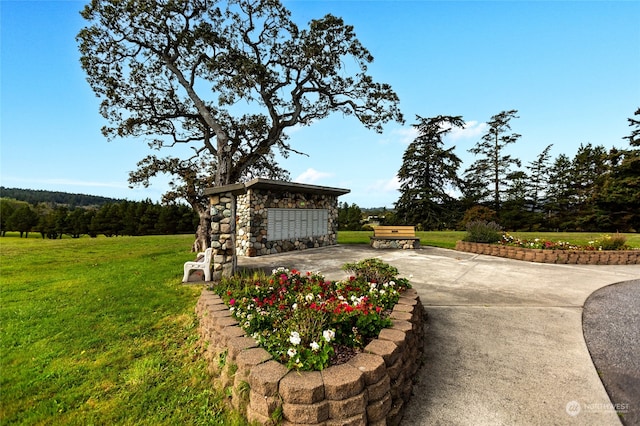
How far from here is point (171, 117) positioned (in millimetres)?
12961

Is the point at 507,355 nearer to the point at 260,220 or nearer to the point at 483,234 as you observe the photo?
the point at 260,220

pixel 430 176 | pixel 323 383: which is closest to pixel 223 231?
pixel 323 383

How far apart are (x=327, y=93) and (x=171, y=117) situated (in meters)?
7.56

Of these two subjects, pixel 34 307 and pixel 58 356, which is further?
pixel 34 307

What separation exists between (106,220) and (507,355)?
40.1 m

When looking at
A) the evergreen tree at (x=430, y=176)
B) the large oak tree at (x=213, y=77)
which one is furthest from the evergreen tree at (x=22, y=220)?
the evergreen tree at (x=430, y=176)

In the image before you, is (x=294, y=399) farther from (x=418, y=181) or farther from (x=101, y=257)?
(x=418, y=181)

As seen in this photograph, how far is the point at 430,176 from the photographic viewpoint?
26.5 m

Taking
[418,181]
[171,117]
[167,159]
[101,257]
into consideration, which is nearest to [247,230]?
[101,257]

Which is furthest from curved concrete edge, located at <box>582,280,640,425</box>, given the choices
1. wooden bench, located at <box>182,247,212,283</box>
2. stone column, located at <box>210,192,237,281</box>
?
wooden bench, located at <box>182,247,212,283</box>

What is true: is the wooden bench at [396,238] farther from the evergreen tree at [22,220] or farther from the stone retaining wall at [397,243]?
the evergreen tree at [22,220]

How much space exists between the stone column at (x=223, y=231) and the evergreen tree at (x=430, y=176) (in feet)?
74.2

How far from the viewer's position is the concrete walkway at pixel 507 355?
7.54 feet

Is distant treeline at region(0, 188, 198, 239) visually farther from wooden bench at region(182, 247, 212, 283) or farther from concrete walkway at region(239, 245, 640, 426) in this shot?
concrete walkway at region(239, 245, 640, 426)
